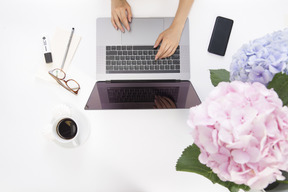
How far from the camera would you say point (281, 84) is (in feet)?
1.25

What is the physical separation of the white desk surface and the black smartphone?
0.02 meters

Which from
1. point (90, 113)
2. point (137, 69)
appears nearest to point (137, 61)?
point (137, 69)

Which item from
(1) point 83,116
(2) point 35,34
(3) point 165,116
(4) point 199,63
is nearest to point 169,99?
(3) point 165,116

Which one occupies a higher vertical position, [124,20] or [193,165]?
[124,20]

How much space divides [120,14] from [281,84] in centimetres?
61

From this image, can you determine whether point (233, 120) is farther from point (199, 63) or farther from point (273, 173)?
A: point (199, 63)

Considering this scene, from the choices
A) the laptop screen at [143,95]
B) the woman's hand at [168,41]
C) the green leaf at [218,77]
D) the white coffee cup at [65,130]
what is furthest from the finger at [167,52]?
the white coffee cup at [65,130]

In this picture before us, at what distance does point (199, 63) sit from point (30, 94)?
2.15 feet

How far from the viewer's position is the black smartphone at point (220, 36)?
823 millimetres

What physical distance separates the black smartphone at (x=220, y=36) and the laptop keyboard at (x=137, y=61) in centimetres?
14

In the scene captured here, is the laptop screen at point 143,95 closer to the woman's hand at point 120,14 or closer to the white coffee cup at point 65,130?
the white coffee cup at point 65,130

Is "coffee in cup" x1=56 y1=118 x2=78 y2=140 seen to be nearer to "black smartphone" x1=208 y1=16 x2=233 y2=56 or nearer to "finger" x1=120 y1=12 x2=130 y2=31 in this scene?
"finger" x1=120 y1=12 x2=130 y2=31

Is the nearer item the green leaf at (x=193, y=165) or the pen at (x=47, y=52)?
the green leaf at (x=193, y=165)

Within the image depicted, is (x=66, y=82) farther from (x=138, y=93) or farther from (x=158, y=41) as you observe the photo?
(x=158, y=41)
